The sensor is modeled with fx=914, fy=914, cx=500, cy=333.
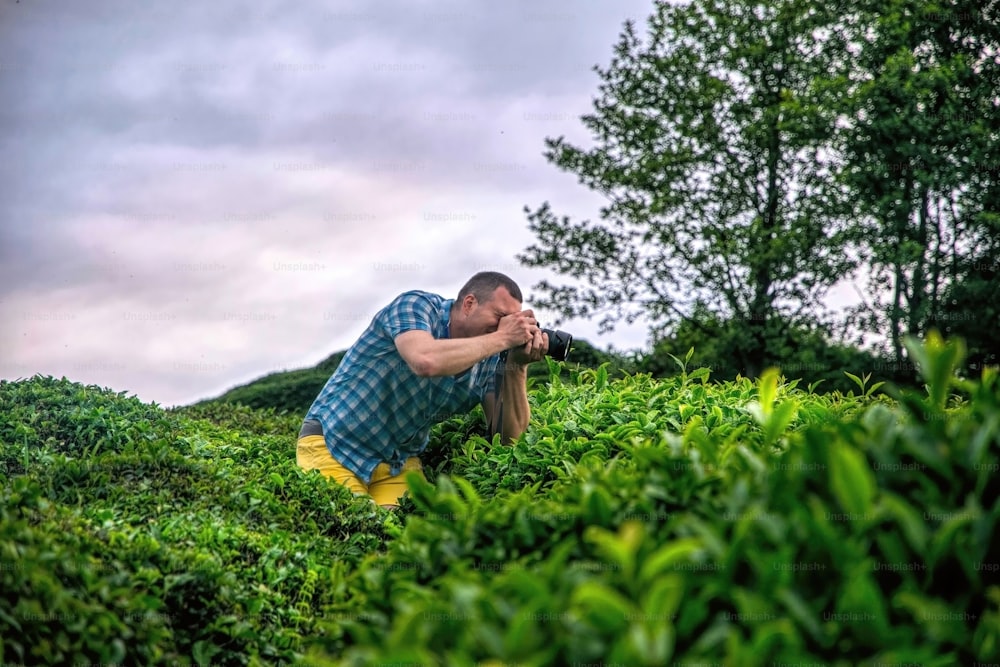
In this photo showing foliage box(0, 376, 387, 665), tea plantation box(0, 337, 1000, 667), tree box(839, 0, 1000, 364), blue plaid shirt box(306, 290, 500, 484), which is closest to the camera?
tea plantation box(0, 337, 1000, 667)

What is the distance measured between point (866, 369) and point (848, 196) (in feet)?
8.70

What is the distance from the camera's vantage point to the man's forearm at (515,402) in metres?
5.46

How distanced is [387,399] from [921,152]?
1077 centimetres

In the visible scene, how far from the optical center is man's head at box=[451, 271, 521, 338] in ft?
18.2

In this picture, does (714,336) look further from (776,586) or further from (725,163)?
(776,586)

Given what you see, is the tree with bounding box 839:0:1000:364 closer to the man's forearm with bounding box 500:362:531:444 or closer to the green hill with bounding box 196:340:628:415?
the green hill with bounding box 196:340:628:415

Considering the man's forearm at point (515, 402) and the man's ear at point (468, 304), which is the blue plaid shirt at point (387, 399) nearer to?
the man's ear at point (468, 304)

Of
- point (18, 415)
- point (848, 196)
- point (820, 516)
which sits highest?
point (848, 196)

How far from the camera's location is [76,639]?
2803mm

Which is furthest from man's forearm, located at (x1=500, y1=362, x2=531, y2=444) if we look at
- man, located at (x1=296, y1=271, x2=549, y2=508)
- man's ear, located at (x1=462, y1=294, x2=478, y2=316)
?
man's ear, located at (x1=462, y1=294, x2=478, y2=316)

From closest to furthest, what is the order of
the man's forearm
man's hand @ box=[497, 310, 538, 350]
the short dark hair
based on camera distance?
man's hand @ box=[497, 310, 538, 350], the man's forearm, the short dark hair

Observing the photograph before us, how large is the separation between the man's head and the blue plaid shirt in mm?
152

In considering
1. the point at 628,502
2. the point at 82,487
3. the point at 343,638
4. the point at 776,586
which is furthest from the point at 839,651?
the point at 82,487

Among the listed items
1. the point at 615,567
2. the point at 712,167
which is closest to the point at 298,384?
the point at 712,167
